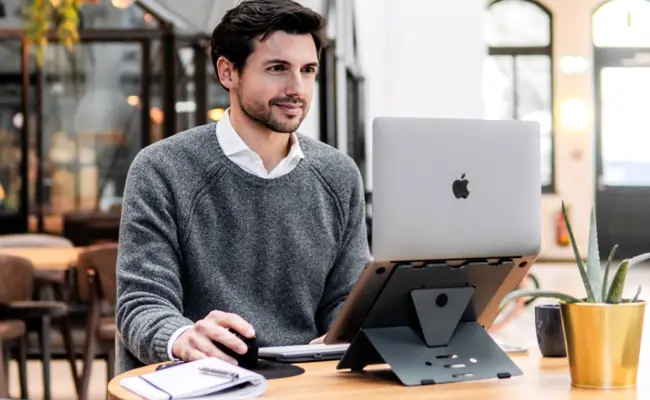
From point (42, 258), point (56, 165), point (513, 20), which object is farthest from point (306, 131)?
point (513, 20)

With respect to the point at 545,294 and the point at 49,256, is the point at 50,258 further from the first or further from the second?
the point at 545,294

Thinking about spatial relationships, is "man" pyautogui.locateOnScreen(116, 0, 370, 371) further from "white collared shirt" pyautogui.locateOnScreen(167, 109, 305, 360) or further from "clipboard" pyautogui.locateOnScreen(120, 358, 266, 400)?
"clipboard" pyautogui.locateOnScreen(120, 358, 266, 400)

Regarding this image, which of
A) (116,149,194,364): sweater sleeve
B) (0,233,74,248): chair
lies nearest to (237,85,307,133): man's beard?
(116,149,194,364): sweater sleeve

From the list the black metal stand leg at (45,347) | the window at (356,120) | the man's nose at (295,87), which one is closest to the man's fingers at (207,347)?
the man's nose at (295,87)

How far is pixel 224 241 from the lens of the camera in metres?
2.16

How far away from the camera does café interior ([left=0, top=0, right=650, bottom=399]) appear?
17.8ft

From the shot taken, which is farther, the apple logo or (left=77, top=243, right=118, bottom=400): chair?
(left=77, top=243, right=118, bottom=400): chair

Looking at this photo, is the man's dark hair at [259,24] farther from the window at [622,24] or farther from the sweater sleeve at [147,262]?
the window at [622,24]

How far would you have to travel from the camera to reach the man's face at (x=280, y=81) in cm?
214

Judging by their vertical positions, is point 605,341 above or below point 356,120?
below

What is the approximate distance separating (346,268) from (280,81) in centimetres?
44

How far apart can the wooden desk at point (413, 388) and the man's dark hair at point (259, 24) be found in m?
0.71

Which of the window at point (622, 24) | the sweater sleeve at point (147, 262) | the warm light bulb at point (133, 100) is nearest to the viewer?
the sweater sleeve at point (147, 262)

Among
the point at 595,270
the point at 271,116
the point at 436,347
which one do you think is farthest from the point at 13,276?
the point at 595,270
